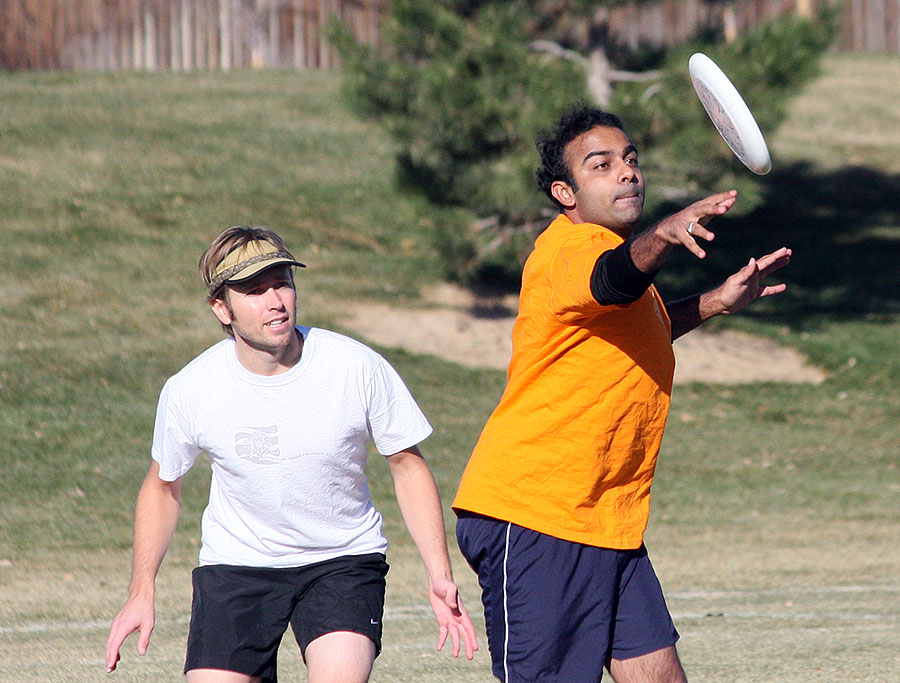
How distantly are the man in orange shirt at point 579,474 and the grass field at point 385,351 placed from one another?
6.97ft

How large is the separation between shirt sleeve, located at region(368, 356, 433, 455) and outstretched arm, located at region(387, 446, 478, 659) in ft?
0.15

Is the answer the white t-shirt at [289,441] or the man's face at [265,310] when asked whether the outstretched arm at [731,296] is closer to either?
the white t-shirt at [289,441]

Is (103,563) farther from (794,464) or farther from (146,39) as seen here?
(146,39)

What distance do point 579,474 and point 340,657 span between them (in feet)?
2.75

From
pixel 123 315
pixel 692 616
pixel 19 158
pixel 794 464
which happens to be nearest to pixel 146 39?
pixel 19 158

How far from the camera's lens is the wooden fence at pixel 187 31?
25.0 m

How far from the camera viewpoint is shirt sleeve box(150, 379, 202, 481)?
3.94 meters

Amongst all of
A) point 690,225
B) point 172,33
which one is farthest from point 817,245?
point 690,225

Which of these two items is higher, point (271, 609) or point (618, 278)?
point (618, 278)

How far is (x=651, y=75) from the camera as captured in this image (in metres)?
15.3

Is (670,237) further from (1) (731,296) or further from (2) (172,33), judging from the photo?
(2) (172,33)

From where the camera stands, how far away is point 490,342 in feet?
48.6

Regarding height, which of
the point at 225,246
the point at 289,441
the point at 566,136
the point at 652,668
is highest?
the point at 566,136

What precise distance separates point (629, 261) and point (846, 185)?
2044 centimetres
